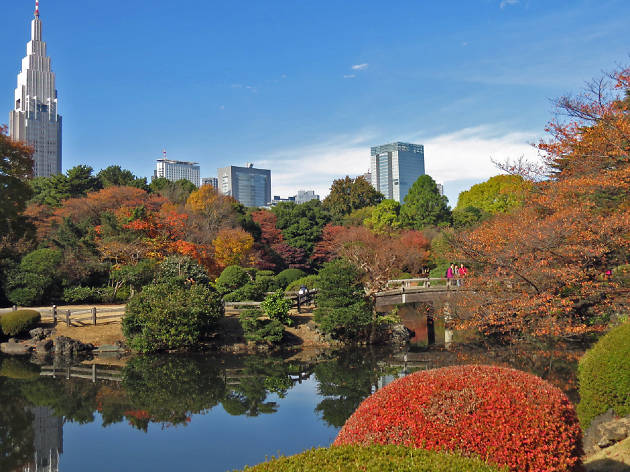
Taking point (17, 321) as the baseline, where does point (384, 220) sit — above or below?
above

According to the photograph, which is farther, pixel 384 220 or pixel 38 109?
pixel 38 109

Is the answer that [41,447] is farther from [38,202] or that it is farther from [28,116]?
[28,116]

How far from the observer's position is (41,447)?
1018 cm

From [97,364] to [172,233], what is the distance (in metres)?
12.2

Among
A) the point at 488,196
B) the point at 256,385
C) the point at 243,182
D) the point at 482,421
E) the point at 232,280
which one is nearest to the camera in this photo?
the point at 482,421

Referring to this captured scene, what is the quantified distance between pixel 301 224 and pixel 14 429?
28.6 metres

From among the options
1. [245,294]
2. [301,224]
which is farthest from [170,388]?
[301,224]

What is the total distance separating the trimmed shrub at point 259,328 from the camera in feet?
64.3

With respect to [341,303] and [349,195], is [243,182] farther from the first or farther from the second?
[341,303]

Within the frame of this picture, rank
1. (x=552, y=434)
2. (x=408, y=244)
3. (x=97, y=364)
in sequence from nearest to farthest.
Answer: (x=552, y=434)
(x=97, y=364)
(x=408, y=244)

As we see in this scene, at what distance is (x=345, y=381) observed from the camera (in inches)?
592

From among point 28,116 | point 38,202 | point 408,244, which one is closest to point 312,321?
point 408,244

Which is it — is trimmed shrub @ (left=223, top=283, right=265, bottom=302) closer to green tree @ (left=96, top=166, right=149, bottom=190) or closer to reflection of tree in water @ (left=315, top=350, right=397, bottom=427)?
reflection of tree in water @ (left=315, top=350, right=397, bottom=427)

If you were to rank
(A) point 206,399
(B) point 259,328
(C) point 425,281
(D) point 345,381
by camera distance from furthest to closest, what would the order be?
(C) point 425,281, (B) point 259,328, (D) point 345,381, (A) point 206,399
